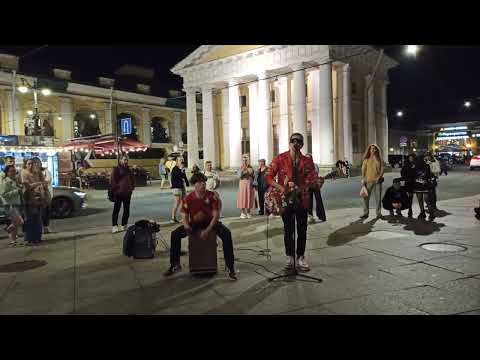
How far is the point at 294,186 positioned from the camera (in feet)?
18.3

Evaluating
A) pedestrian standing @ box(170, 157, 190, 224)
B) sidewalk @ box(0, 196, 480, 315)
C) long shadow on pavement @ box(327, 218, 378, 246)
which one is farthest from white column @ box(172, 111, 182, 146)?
sidewalk @ box(0, 196, 480, 315)

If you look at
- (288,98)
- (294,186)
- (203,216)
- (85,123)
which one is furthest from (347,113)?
(203,216)

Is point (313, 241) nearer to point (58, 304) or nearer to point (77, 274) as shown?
point (77, 274)

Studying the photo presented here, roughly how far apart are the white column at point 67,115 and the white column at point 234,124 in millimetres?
14600

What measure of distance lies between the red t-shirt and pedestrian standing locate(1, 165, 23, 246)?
492 cm

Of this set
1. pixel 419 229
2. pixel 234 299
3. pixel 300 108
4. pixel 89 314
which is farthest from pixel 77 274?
pixel 300 108

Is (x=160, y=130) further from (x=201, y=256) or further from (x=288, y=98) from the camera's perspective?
(x=201, y=256)

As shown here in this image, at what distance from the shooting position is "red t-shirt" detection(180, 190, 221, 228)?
5742 mm

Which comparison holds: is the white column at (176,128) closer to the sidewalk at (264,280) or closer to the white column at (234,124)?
the white column at (234,124)

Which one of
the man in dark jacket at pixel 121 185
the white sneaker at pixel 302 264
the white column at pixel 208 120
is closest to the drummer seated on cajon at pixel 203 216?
the white sneaker at pixel 302 264

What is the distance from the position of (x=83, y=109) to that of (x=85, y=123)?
161 cm

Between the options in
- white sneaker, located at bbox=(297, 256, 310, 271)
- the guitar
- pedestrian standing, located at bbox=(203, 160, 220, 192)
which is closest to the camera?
the guitar

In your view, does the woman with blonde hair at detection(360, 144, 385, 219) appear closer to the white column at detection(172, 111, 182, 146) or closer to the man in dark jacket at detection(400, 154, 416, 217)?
the man in dark jacket at detection(400, 154, 416, 217)
